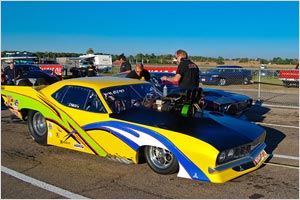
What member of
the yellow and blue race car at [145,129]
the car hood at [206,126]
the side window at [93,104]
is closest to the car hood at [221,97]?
the yellow and blue race car at [145,129]

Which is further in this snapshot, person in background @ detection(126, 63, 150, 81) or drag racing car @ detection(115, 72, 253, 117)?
person in background @ detection(126, 63, 150, 81)

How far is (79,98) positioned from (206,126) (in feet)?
7.16

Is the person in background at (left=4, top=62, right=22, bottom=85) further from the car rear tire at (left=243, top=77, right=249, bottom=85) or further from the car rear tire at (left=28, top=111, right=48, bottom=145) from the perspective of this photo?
the car rear tire at (left=243, top=77, right=249, bottom=85)

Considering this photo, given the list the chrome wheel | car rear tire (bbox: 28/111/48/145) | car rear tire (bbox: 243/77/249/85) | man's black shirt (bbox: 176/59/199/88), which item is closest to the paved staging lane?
car rear tire (bbox: 28/111/48/145)

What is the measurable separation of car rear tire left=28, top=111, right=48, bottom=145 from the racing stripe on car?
1.29 meters

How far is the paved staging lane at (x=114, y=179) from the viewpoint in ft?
13.3

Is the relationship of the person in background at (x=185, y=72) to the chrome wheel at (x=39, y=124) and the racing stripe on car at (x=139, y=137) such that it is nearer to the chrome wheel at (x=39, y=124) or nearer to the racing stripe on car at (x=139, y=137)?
the racing stripe on car at (x=139, y=137)

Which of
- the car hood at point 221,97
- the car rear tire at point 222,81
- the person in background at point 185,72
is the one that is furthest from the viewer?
the car rear tire at point 222,81

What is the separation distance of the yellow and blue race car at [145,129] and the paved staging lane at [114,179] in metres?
0.17

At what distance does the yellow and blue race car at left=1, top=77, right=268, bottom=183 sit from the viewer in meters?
4.15

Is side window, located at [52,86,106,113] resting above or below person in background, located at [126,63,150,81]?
below

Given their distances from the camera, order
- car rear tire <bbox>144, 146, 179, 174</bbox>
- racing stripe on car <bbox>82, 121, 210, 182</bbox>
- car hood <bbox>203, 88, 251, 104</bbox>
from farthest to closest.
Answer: car hood <bbox>203, 88, 251, 104</bbox> → car rear tire <bbox>144, 146, 179, 174</bbox> → racing stripe on car <bbox>82, 121, 210, 182</bbox>

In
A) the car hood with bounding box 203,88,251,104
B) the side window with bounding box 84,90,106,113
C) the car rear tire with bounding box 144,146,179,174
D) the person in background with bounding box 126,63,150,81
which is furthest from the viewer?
the person in background with bounding box 126,63,150,81

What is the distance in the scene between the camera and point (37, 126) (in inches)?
251
